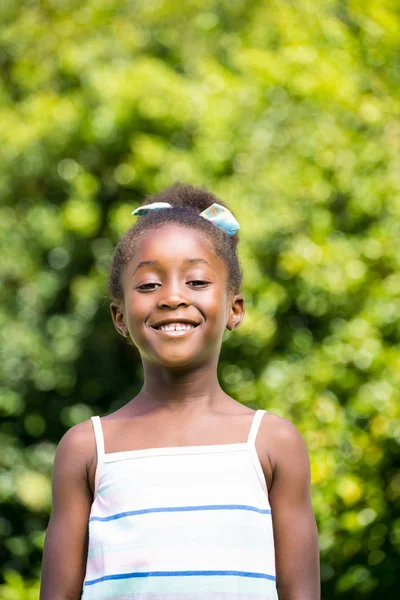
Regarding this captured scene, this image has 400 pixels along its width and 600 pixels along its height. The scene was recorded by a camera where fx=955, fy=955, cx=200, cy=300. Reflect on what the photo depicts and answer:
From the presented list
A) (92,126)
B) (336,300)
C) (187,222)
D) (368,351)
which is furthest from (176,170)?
(187,222)

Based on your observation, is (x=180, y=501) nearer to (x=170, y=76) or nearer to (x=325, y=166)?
(x=325, y=166)

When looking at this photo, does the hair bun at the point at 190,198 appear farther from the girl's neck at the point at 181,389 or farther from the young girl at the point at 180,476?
the girl's neck at the point at 181,389

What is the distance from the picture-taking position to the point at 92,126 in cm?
502

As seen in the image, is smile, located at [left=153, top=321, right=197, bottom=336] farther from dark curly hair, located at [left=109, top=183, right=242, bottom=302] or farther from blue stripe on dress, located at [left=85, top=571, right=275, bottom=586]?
blue stripe on dress, located at [left=85, top=571, right=275, bottom=586]

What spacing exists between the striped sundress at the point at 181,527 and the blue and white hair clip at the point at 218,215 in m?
0.60

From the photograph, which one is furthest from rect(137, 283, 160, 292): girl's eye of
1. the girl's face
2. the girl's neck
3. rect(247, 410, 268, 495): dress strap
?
rect(247, 410, 268, 495): dress strap

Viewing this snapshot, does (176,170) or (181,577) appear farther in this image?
(176,170)

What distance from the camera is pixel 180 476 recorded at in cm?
224

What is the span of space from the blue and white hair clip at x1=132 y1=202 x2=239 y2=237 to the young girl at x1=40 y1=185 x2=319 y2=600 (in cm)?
8

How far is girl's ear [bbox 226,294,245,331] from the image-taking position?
2.57 m

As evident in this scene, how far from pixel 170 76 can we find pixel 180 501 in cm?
327

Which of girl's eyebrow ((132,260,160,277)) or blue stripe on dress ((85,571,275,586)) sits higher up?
girl's eyebrow ((132,260,160,277))

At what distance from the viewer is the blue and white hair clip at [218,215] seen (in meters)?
2.61

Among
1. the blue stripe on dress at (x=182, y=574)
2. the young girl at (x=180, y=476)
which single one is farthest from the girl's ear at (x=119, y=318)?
the blue stripe on dress at (x=182, y=574)
